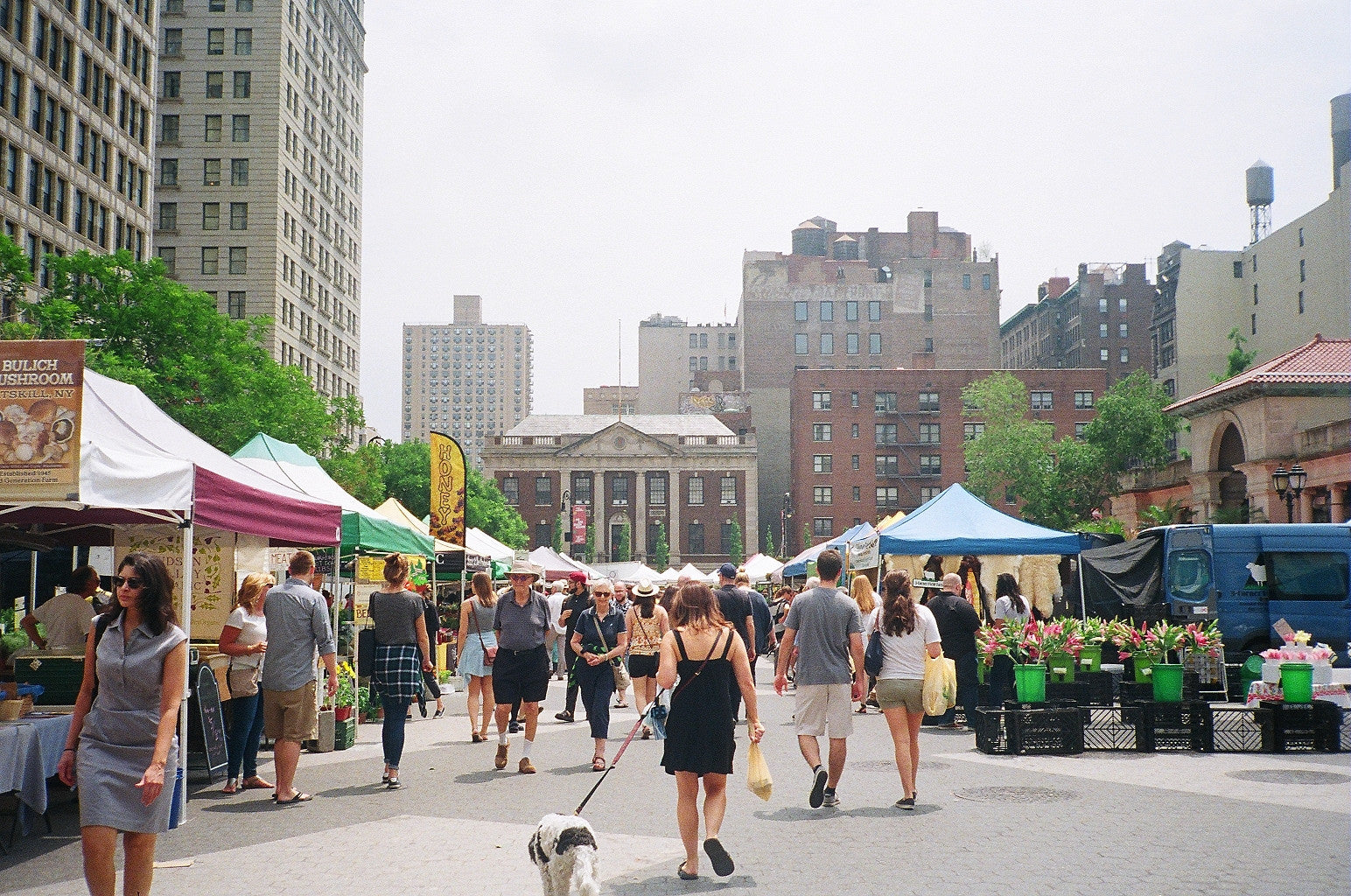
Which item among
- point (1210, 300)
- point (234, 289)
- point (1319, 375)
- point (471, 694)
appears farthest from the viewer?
point (1210, 300)

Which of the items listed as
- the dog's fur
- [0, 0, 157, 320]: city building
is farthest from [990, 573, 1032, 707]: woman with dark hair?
[0, 0, 157, 320]: city building

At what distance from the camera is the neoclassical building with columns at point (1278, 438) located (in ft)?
125

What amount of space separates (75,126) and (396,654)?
49.0 meters

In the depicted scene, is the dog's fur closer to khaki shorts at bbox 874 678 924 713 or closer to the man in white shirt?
khaki shorts at bbox 874 678 924 713

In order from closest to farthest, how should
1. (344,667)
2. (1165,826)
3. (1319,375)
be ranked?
(1165,826) < (344,667) < (1319,375)

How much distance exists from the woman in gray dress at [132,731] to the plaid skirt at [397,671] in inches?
195

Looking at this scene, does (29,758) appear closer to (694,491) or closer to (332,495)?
(332,495)

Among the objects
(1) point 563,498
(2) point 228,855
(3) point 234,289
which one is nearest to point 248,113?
(3) point 234,289

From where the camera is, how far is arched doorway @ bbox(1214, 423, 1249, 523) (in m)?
45.2

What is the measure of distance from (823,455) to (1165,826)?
281 ft

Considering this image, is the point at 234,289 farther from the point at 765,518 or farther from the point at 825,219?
the point at 825,219

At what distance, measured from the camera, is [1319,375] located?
132 feet

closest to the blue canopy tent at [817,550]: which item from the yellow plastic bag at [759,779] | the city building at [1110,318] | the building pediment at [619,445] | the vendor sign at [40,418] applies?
the yellow plastic bag at [759,779]

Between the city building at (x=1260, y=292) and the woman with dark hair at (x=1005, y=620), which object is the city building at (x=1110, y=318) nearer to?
the city building at (x=1260, y=292)
